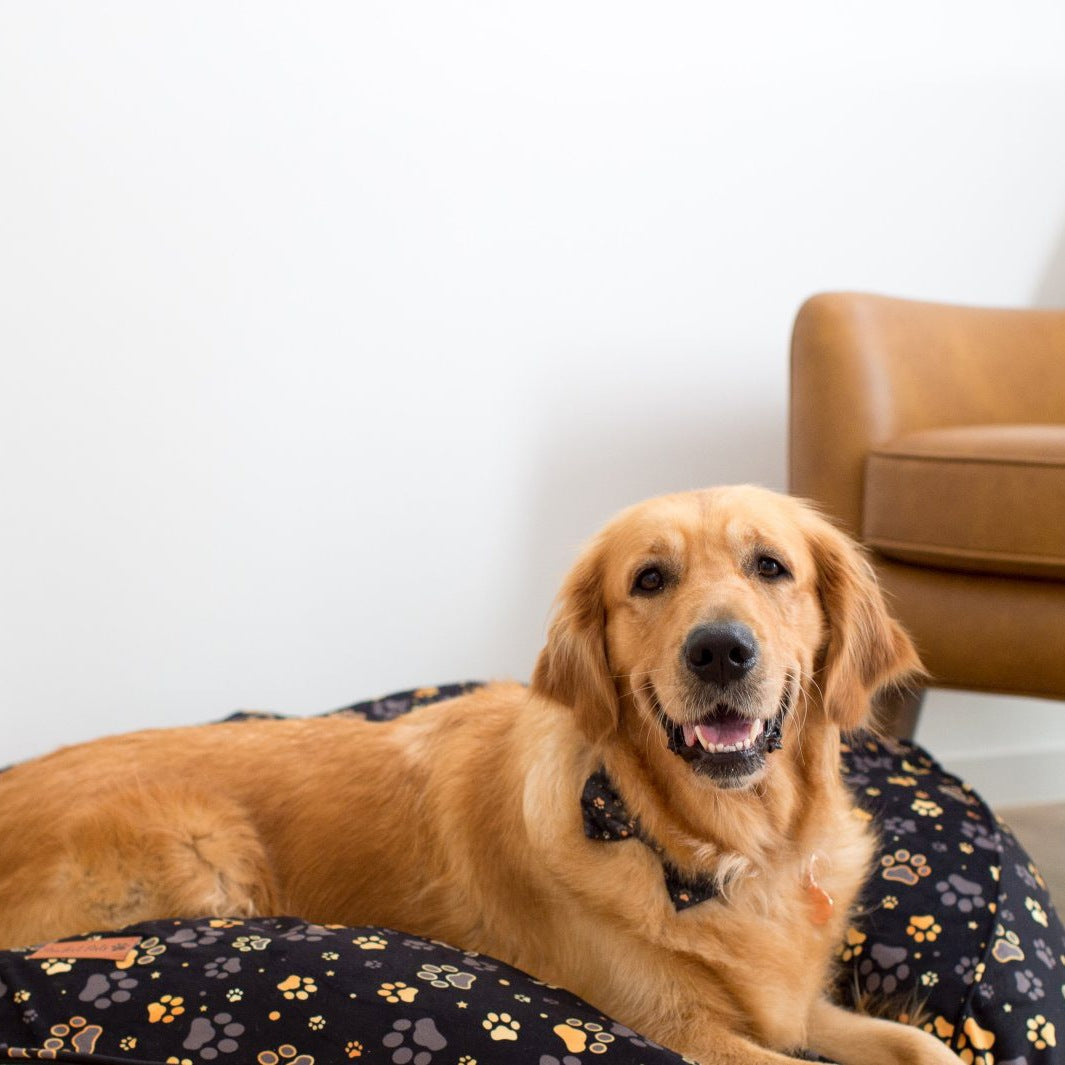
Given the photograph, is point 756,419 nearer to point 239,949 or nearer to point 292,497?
point 292,497

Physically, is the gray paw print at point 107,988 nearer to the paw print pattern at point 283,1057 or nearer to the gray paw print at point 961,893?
the paw print pattern at point 283,1057

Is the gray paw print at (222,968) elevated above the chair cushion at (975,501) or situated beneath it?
situated beneath

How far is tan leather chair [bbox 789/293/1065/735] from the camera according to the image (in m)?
2.30

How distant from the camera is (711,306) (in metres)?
3.24

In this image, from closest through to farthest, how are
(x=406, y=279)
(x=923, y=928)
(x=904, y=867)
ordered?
(x=923, y=928)
(x=904, y=867)
(x=406, y=279)

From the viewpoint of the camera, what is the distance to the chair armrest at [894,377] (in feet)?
8.69

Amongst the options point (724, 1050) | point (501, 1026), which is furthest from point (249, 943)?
point (724, 1050)

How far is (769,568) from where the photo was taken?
65.6 inches

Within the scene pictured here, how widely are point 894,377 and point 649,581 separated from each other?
1392 millimetres

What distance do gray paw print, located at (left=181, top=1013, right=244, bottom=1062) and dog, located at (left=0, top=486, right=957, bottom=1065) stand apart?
0.40 meters

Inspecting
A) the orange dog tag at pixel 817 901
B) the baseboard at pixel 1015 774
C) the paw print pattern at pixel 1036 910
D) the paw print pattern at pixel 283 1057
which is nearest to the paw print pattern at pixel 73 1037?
the paw print pattern at pixel 283 1057

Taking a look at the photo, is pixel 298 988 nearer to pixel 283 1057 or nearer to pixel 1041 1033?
pixel 283 1057

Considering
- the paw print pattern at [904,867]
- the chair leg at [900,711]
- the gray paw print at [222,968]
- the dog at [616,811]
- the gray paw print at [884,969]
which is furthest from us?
the chair leg at [900,711]

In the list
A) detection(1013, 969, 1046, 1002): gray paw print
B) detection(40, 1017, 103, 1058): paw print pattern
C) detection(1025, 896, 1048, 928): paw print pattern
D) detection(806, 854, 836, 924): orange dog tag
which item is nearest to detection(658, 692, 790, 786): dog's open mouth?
detection(806, 854, 836, 924): orange dog tag
